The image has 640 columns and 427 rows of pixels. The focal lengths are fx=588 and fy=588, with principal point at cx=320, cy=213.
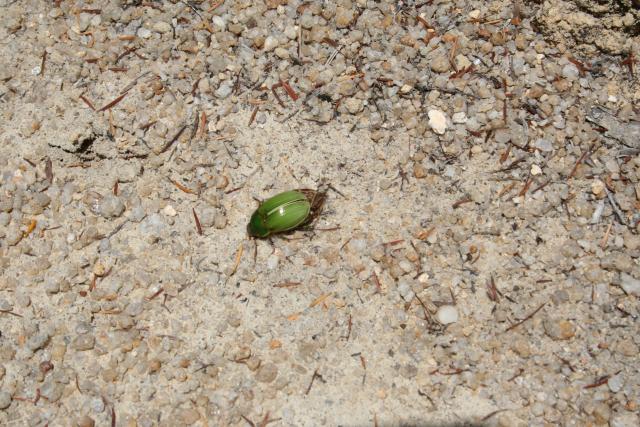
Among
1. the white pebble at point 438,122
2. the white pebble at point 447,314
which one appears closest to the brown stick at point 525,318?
the white pebble at point 447,314

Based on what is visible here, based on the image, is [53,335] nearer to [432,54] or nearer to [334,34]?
[334,34]

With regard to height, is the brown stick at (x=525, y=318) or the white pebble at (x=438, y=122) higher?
the white pebble at (x=438, y=122)

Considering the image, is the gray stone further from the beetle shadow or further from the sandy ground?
the beetle shadow

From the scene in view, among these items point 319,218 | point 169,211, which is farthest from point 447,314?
point 169,211

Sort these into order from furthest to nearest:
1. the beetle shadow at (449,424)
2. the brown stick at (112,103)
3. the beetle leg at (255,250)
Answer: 1. the brown stick at (112,103)
2. the beetle leg at (255,250)
3. the beetle shadow at (449,424)

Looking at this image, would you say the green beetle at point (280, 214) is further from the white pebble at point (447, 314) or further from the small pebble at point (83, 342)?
the small pebble at point (83, 342)

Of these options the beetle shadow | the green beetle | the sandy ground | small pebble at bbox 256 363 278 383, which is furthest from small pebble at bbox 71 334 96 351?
the beetle shadow

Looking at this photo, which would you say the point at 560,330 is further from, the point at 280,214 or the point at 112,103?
the point at 112,103
